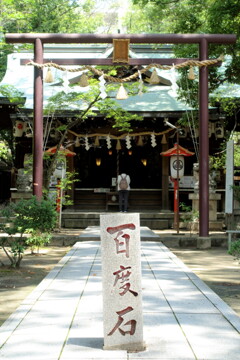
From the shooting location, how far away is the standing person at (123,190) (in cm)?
1986

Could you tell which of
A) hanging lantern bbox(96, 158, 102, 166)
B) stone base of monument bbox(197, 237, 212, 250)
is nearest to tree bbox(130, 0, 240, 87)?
stone base of monument bbox(197, 237, 212, 250)

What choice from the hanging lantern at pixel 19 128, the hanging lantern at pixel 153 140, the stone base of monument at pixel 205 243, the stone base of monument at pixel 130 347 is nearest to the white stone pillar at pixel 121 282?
the stone base of monument at pixel 130 347

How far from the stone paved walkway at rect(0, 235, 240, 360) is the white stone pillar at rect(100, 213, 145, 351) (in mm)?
176

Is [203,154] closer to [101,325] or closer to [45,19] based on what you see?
[101,325]

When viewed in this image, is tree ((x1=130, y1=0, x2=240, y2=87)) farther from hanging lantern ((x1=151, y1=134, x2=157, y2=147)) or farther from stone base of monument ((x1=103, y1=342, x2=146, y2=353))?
stone base of monument ((x1=103, y1=342, x2=146, y2=353))

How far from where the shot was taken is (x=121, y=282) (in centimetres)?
430

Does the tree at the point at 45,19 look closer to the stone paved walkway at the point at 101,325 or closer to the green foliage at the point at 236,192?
the green foliage at the point at 236,192

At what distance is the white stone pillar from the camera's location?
14.0 ft

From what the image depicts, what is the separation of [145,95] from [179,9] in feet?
12.7

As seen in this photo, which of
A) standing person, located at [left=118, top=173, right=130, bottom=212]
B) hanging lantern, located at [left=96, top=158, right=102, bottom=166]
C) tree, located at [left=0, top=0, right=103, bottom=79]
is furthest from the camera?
tree, located at [left=0, top=0, right=103, bottom=79]

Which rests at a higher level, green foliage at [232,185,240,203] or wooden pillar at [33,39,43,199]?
wooden pillar at [33,39,43,199]

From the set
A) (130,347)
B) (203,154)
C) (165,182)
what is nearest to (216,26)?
(203,154)

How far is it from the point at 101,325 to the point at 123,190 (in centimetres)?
1505

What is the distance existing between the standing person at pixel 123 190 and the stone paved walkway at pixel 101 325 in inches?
461
